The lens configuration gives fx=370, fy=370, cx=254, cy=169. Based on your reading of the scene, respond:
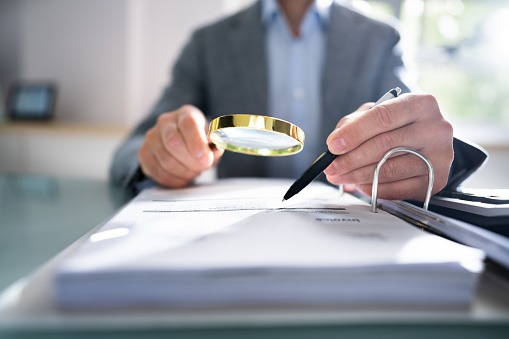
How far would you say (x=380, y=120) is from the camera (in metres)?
0.42

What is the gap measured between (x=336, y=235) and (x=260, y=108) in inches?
29.7

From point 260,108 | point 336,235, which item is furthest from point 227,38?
point 336,235

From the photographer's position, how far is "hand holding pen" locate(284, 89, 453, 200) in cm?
42

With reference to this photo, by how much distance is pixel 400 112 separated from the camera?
17.1 inches

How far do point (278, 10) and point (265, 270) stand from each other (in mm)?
1091

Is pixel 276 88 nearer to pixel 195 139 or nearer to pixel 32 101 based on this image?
pixel 195 139

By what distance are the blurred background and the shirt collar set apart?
0.76m

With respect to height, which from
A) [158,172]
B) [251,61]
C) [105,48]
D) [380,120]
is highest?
[105,48]

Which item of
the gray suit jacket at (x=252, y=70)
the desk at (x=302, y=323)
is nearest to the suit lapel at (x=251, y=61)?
the gray suit jacket at (x=252, y=70)

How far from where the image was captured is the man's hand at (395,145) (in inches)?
16.6

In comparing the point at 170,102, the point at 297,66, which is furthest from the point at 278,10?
the point at 170,102

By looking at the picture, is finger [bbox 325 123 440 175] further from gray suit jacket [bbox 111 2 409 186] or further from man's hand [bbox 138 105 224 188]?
gray suit jacket [bbox 111 2 409 186]

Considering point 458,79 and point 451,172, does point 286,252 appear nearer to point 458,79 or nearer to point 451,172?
point 451,172

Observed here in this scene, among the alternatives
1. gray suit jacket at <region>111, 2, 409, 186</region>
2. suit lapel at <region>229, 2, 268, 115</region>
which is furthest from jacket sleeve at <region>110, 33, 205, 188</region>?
suit lapel at <region>229, 2, 268, 115</region>
